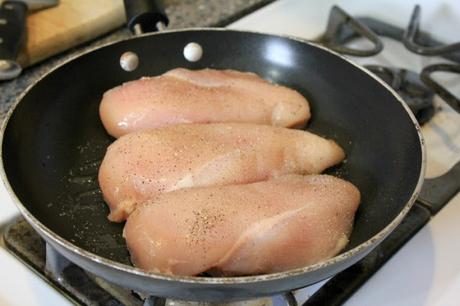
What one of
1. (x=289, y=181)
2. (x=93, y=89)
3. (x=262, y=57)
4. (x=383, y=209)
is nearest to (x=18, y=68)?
(x=93, y=89)

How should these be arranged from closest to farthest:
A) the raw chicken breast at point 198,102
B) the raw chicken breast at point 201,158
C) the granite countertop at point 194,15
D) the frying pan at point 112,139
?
the frying pan at point 112,139
the raw chicken breast at point 201,158
the raw chicken breast at point 198,102
the granite countertop at point 194,15

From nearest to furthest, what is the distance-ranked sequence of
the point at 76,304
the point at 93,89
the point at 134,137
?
the point at 76,304 → the point at 134,137 → the point at 93,89

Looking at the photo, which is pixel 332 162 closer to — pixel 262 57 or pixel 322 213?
pixel 322 213

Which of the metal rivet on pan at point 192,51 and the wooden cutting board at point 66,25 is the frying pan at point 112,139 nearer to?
the metal rivet on pan at point 192,51

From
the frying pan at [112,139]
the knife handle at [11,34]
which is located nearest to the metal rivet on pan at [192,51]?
the frying pan at [112,139]

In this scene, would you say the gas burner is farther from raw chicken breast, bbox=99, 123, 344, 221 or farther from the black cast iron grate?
raw chicken breast, bbox=99, 123, 344, 221

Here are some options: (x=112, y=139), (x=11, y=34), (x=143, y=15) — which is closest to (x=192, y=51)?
(x=143, y=15)
